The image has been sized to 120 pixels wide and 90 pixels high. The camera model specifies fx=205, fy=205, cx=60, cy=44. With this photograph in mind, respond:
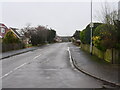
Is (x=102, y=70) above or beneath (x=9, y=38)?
beneath

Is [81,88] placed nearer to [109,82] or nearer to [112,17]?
[109,82]

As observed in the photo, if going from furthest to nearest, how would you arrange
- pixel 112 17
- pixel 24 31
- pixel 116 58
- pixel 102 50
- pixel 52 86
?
1. pixel 24 31
2. pixel 102 50
3. pixel 112 17
4. pixel 116 58
5. pixel 52 86

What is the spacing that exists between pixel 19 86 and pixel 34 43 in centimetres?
5313

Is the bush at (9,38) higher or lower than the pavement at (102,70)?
higher

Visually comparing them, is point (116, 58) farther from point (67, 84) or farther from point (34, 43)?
point (34, 43)

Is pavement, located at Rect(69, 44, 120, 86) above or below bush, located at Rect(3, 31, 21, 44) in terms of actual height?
below

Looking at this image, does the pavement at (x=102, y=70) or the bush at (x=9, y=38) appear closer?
the pavement at (x=102, y=70)

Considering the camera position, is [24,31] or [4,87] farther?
[24,31]

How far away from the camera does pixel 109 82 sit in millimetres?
8656

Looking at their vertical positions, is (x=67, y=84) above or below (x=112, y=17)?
below

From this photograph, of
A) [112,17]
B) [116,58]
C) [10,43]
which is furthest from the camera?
[10,43]

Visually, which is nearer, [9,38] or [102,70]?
[102,70]

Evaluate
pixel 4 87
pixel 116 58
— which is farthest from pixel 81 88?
pixel 116 58

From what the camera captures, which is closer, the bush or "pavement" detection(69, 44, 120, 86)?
"pavement" detection(69, 44, 120, 86)
